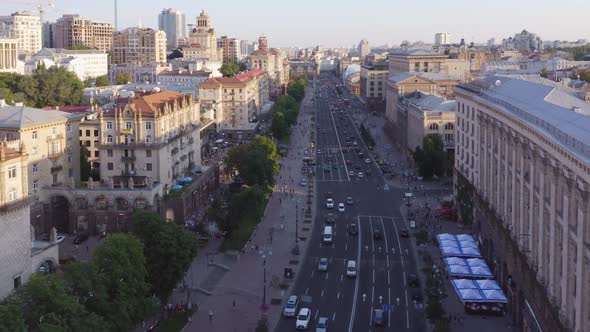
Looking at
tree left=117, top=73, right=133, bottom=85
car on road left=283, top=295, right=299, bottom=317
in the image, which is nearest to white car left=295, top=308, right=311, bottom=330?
car on road left=283, top=295, right=299, bottom=317

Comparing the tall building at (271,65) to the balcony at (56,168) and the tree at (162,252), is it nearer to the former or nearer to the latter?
the balcony at (56,168)

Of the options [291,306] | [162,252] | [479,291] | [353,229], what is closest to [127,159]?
[353,229]

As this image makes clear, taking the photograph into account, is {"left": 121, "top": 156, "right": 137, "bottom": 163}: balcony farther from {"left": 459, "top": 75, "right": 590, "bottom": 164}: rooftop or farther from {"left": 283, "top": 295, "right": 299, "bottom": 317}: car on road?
{"left": 459, "top": 75, "right": 590, "bottom": 164}: rooftop

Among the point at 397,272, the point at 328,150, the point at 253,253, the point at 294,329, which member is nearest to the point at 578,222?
the point at 294,329

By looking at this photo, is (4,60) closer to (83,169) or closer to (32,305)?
(83,169)

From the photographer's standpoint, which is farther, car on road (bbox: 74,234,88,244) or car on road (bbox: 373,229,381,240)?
car on road (bbox: 373,229,381,240)

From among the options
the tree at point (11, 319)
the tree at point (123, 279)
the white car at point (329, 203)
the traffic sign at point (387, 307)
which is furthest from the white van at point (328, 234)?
the tree at point (11, 319)
